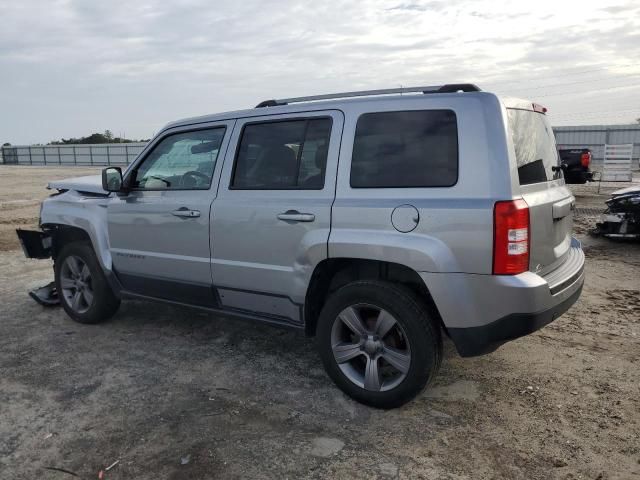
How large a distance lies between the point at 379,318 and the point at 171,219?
6.28ft

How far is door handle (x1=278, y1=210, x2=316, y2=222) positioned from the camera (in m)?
3.55

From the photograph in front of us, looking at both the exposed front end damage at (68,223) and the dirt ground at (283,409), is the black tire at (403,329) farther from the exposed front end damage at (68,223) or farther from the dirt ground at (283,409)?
the exposed front end damage at (68,223)

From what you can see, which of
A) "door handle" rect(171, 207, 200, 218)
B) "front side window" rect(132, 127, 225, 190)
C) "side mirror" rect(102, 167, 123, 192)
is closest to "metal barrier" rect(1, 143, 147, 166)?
"side mirror" rect(102, 167, 123, 192)

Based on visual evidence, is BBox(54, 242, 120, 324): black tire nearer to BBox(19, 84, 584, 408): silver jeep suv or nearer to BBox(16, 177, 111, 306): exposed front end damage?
BBox(16, 177, 111, 306): exposed front end damage

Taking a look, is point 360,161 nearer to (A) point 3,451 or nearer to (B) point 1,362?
(A) point 3,451

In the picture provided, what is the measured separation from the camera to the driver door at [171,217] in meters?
4.18

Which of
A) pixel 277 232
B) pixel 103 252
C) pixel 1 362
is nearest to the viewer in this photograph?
pixel 277 232

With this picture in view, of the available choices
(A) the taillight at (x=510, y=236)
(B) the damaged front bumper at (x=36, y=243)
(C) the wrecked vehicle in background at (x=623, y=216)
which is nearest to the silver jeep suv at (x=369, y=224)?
(A) the taillight at (x=510, y=236)

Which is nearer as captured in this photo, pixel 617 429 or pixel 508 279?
pixel 508 279

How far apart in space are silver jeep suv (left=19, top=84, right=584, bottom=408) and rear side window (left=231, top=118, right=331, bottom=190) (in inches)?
0.4

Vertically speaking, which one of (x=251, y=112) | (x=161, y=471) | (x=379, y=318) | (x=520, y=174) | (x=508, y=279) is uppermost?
(x=251, y=112)

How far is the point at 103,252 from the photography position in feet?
16.1

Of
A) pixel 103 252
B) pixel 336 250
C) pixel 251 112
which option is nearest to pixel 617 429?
pixel 336 250

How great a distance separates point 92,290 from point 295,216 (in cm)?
258
